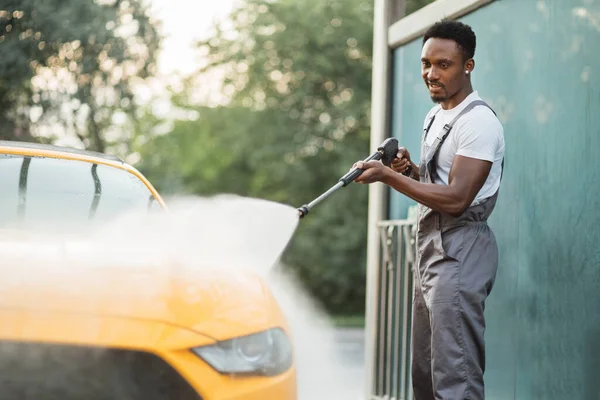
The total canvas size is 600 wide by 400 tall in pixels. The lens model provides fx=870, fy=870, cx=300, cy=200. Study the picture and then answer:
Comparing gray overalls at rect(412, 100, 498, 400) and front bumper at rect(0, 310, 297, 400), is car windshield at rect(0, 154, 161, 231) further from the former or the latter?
gray overalls at rect(412, 100, 498, 400)

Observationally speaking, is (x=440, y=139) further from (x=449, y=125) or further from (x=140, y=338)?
(x=140, y=338)

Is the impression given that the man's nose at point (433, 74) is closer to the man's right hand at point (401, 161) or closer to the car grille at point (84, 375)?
the man's right hand at point (401, 161)

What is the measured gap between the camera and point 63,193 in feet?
13.0

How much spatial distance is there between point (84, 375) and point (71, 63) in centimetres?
939

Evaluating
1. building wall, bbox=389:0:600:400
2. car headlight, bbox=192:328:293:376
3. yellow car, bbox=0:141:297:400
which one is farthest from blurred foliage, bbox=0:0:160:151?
car headlight, bbox=192:328:293:376

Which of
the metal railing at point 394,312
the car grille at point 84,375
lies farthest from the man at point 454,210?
the metal railing at point 394,312

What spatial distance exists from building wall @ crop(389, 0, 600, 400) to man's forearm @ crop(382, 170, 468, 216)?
107 centimetres

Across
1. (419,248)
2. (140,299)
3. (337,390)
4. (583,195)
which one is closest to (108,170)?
(419,248)

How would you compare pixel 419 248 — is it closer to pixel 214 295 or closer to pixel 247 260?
pixel 247 260

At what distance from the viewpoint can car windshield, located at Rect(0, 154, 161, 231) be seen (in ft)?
12.2

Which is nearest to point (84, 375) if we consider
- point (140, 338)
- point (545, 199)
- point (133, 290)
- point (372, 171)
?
point (140, 338)

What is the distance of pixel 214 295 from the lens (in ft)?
8.80

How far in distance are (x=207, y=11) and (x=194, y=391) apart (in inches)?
917

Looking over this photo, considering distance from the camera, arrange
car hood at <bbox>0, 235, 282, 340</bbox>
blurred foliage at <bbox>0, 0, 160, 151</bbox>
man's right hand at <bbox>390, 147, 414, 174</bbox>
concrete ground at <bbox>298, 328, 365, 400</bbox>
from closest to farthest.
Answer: car hood at <bbox>0, 235, 282, 340</bbox>
man's right hand at <bbox>390, 147, 414, 174</bbox>
concrete ground at <bbox>298, 328, 365, 400</bbox>
blurred foliage at <bbox>0, 0, 160, 151</bbox>
